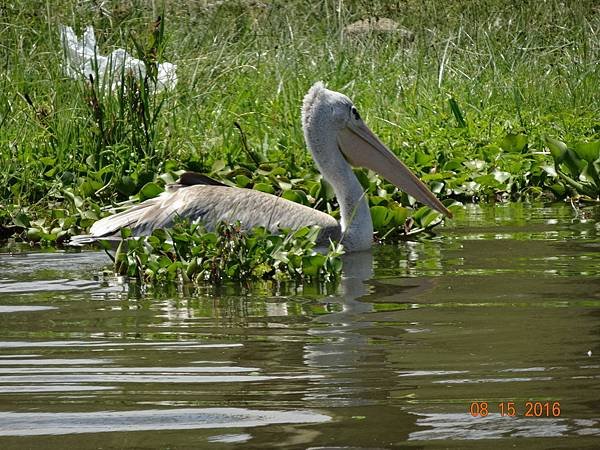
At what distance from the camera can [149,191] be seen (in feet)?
24.1

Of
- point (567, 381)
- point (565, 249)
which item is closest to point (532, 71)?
point (565, 249)

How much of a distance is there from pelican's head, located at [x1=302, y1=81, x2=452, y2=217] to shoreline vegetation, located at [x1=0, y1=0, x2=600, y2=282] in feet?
0.66

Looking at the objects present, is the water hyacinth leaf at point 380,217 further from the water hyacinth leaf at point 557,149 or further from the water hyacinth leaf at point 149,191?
the water hyacinth leaf at point 557,149

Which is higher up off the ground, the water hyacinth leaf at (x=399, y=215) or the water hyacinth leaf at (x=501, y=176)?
the water hyacinth leaf at (x=501, y=176)

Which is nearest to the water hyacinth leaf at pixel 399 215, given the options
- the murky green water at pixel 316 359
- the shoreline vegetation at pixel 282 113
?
the shoreline vegetation at pixel 282 113

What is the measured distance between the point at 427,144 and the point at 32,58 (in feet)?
9.80

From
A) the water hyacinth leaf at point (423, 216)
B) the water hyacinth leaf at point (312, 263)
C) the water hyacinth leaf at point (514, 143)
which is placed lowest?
the water hyacinth leaf at point (312, 263)

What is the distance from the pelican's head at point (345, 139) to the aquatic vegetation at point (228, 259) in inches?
62.3

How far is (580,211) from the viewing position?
776 centimetres

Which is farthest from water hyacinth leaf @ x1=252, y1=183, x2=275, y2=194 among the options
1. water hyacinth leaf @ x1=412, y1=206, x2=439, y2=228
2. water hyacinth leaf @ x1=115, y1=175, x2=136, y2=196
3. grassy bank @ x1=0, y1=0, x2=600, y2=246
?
water hyacinth leaf @ x1=412, y1=206, x2=439, y2=228

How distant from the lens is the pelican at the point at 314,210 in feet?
21.8

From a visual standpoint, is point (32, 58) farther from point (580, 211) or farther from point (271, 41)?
point (580, 211)

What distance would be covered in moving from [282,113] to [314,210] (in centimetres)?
292
